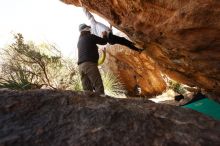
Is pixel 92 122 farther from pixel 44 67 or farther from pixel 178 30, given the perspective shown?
pixel 44 67

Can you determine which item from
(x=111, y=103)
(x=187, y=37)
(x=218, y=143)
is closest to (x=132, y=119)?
(x=111, y=103)

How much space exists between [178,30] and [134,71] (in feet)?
25.9

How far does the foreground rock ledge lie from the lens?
2408 millimetres

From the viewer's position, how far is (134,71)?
491 inches

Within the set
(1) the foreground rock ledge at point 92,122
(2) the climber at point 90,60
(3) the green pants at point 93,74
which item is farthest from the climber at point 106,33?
(1) the foreground rock ledge at point 92,122

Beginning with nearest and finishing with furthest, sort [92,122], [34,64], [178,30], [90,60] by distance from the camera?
[92,122]
[178,30]
[90,60]
[34,64]

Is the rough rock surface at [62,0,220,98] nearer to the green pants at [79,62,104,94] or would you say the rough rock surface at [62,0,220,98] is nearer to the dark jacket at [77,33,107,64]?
the dark jacket at [77,33,107,64]

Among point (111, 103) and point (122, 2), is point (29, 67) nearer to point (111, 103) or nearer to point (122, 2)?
point (122, 2)

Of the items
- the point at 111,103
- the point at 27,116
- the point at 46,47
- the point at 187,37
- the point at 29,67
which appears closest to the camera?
the point at 27,116

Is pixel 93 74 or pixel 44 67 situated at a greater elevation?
pixel 44 67

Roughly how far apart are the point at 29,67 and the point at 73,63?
2.66m

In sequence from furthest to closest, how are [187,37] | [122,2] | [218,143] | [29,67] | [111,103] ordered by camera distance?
1. [29,67]
2. [122,2]
3. [187,37]
4. [111,103]
5. [218,143]

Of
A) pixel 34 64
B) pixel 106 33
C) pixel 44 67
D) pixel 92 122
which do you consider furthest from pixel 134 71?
pixel 92 122

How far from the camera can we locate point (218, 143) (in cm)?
242
